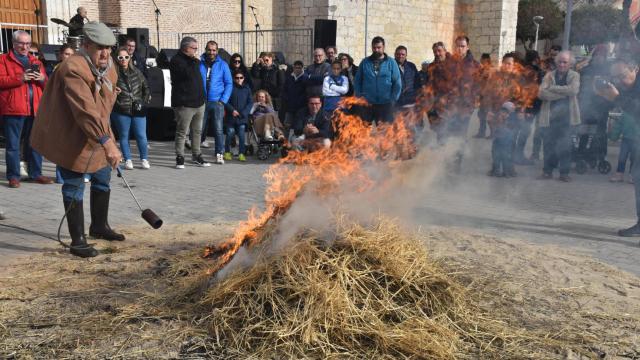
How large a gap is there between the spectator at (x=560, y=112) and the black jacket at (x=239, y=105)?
550cm

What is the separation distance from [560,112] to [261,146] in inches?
218

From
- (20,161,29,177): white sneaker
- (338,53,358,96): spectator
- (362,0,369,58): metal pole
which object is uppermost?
(362,0,369,58): metal pole

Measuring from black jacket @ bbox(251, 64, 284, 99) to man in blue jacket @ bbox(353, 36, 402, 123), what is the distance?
4.67m

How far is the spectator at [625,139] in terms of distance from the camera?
7.87m

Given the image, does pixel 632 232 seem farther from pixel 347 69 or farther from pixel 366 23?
pixel 366 23

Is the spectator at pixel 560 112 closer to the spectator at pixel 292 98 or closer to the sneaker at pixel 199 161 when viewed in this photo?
the spectator at pixel 292 98

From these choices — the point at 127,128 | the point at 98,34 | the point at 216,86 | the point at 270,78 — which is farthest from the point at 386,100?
the point at 98,34

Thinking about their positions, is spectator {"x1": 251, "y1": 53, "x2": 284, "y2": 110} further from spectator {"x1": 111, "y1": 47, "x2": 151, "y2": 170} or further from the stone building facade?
the stone building facade

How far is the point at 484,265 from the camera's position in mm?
5508

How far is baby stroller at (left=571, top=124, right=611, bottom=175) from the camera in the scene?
1070 centimetres

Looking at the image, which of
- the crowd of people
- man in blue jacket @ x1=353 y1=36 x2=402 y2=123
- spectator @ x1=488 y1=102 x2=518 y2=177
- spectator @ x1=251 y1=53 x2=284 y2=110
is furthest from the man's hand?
spectator @ x1=251 y1=53 x2=284 y2=110

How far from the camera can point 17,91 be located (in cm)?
850

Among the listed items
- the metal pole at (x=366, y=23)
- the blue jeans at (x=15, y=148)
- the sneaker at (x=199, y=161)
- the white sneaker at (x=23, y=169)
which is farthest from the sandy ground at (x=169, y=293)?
the metal pole at (x=366, y=23)

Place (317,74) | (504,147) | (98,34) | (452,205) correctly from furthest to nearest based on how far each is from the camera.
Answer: (317,74)
(504,147)
(452,205)
(98,34)
